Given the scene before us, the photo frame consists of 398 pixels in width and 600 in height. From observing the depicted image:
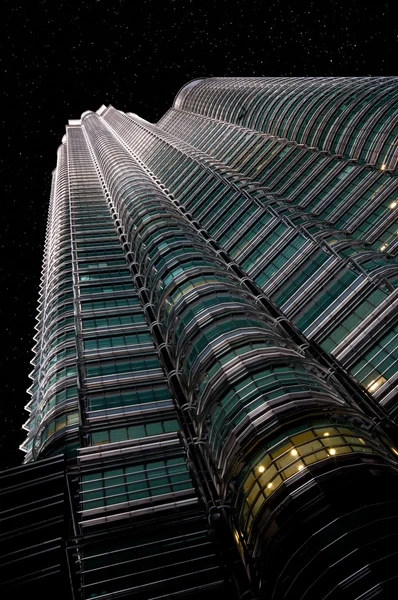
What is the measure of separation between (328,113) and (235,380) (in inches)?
2398

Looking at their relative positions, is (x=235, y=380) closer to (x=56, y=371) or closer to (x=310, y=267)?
(x=310, y=267)

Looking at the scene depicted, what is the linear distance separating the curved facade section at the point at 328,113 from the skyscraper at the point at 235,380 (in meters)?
0.42

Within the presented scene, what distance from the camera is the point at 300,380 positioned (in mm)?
30016

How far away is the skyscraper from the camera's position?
74.4 ft

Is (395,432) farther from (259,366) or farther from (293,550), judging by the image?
(293,550)

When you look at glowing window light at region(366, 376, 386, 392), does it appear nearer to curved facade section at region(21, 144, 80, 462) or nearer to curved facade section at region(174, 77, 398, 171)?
curved facade section at region(21, 144, 80, 462)

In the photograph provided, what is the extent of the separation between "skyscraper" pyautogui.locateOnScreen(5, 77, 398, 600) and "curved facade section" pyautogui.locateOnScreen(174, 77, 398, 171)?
1.39 ft

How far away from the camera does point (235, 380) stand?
3089 centimetres

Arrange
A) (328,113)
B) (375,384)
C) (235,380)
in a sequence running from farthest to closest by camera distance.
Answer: (328,113)
(375,384)
(235,380)

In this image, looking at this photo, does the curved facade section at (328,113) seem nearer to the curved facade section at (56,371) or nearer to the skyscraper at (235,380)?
the skyscraper at (235,380)

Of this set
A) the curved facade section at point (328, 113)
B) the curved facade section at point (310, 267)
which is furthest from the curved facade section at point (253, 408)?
the curved facade section at point (328, 113)

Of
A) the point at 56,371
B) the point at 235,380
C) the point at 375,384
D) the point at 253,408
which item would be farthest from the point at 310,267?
the point at 56,371

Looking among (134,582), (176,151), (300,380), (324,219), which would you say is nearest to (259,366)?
(300,380)

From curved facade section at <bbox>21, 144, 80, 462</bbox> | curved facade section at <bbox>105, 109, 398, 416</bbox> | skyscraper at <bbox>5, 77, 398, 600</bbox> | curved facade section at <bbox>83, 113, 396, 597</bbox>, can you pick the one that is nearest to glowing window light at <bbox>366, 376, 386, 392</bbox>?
curved facade section at <bbox>105, 109, 398, 416</bbox>
